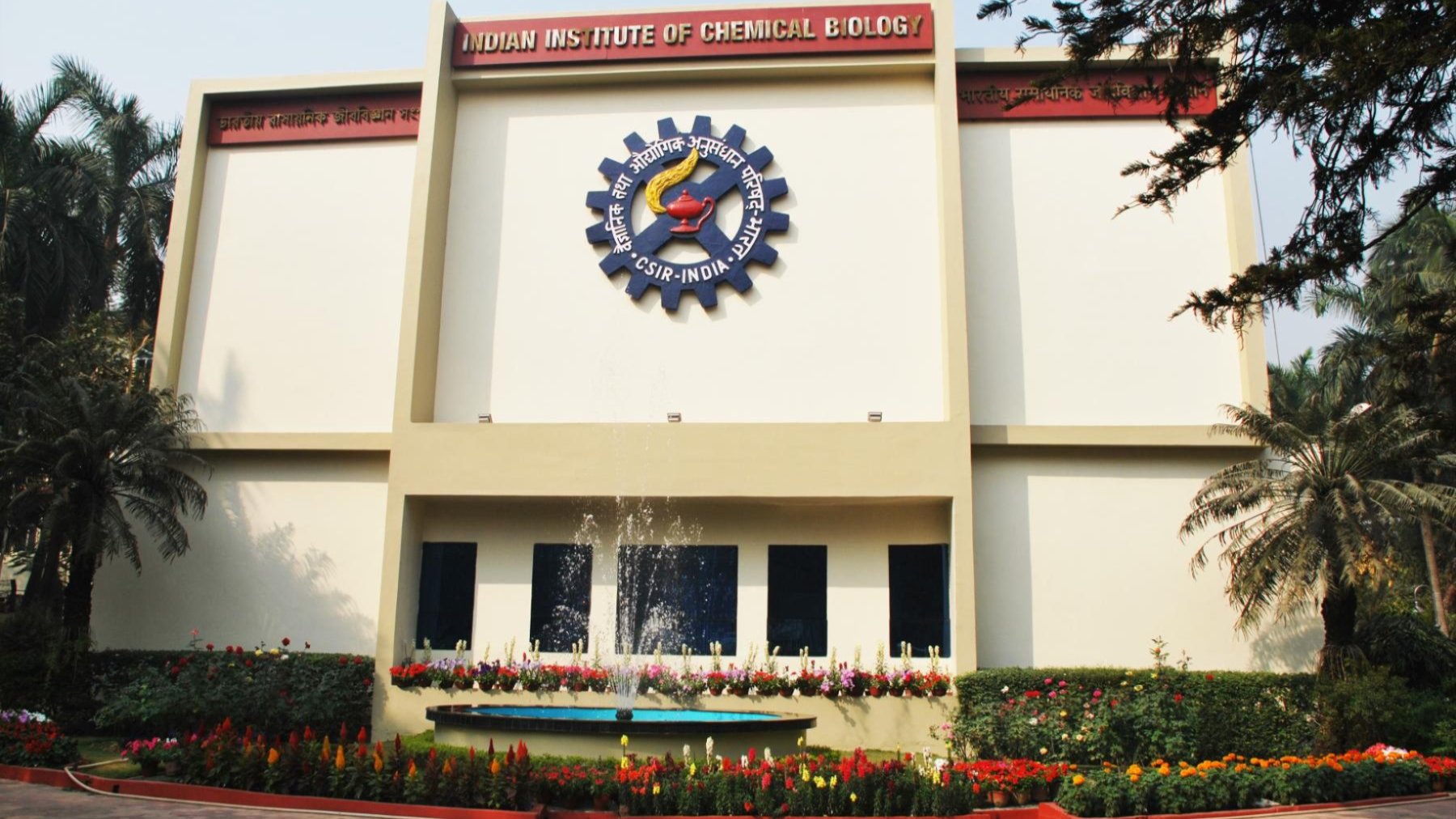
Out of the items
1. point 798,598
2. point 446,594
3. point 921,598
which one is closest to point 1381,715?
point 921,598

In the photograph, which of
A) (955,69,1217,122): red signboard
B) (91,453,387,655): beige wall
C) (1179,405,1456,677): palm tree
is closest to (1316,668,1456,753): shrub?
(1179,405,1456,677): palm tree

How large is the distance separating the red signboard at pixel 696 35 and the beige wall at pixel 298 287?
229 cm

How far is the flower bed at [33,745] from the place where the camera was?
11836 millimetres

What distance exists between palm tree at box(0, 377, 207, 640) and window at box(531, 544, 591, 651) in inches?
199

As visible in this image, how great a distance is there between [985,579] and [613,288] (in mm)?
7095

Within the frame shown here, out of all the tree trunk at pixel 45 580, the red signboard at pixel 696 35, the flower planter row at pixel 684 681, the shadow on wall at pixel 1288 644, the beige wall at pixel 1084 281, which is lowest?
the flower planter row at pixel 684 681

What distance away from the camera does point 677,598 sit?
16.2 metres

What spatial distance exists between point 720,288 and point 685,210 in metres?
1.35

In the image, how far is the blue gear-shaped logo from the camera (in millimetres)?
17156

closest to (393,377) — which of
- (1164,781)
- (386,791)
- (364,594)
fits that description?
(364,594)

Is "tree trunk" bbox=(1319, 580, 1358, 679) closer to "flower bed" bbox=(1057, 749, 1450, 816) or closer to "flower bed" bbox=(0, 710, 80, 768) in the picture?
"flower bed" bbox=(1057, 749, 1450, 816)

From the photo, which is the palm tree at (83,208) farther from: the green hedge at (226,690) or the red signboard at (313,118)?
the green hedge at (226,690)

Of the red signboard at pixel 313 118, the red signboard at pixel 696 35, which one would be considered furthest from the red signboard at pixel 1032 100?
the red signboard at pixel 313 118

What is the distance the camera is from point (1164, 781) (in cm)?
1044
